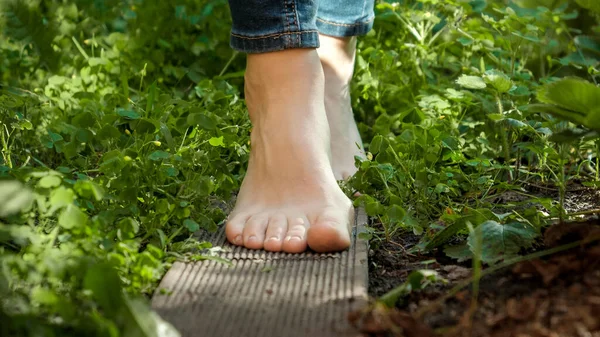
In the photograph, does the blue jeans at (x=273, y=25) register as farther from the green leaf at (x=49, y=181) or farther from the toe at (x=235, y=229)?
the green leaf at (x=49, y=181)

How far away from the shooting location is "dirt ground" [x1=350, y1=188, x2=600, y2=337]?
106 cm

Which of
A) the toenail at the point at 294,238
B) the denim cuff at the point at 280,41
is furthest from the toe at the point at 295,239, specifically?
the denim cuff at the point at 280,41

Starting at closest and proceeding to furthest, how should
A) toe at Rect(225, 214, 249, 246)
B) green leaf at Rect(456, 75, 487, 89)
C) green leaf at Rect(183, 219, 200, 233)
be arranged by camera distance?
green leaf at Rect(183, 219, 200, 233), toe at Rect(225, 214, 249, 246), green leaf at Rect(456, 75, 487, 89)

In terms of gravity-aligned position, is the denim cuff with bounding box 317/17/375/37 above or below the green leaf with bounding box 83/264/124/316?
below

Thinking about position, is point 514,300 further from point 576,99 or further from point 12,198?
point 12,198

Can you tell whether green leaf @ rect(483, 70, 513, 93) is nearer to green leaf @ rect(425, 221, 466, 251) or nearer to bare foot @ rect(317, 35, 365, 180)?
bare foot @ rect(317, 35, 365, 180)

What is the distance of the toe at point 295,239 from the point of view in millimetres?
1557

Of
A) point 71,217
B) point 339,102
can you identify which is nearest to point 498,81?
point 339,102

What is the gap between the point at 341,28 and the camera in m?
2.15

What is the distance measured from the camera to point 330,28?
6.98 feet

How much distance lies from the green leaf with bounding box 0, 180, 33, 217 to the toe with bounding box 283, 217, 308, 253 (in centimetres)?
58

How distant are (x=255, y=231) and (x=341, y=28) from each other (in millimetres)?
793

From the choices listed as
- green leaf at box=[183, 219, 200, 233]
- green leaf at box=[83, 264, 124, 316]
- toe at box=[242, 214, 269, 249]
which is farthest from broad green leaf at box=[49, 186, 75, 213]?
toe at box=[242, 214, 269, 249]

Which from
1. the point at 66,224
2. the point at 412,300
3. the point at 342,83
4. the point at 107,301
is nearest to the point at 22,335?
the point at 107,301
